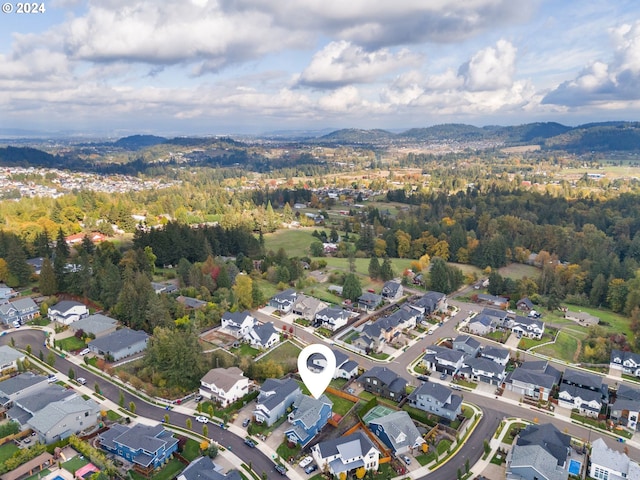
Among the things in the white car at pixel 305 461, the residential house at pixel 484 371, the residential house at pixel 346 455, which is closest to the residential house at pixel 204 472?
the white car at pixel 305 461

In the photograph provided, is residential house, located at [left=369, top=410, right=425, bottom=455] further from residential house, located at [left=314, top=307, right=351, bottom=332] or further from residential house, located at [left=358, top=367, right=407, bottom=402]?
residential house, located at [left=314, top=307, right=351, bottom=332]

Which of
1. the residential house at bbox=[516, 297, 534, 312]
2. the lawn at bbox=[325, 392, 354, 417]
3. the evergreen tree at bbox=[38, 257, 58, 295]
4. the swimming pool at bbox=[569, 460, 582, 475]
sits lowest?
the residential house at bbox=[516, 297, 534, 312]

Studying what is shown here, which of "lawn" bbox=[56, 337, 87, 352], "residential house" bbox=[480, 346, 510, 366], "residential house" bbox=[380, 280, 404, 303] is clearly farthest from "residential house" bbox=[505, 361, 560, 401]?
"lawn" bbox=[56, 337, 87, 352]

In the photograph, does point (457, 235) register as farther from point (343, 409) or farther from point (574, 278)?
point (343, 409)

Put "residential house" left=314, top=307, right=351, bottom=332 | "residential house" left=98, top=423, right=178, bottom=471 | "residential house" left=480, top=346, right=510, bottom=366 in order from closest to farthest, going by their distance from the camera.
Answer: "residential house" left=98, top=423, right=178, bottom=471, "residential house" left=480, top=346, right=510, bottom=366, "residential house" left=314, top=307, right=351, bottom=332

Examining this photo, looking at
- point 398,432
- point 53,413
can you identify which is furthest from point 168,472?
point 398,432

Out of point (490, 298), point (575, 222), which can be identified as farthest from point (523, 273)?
point (575, 222)

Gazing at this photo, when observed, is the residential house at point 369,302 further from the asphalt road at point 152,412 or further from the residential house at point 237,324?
the asphalt road at point 152,412
